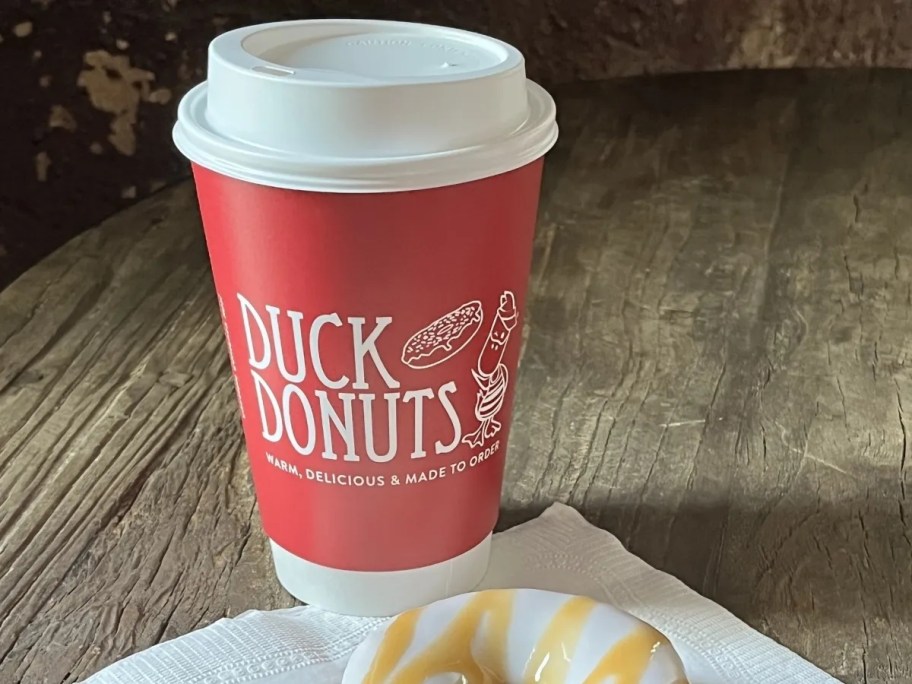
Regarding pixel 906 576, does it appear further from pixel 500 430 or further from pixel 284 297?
pixel 284 297

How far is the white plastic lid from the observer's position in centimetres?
46

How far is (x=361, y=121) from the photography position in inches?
18.3

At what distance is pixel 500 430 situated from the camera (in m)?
0.58

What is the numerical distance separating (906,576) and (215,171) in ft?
1.54

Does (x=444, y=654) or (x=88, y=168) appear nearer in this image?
(x=444, y=654)

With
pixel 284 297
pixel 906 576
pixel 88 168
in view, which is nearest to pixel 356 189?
pixel 284 297

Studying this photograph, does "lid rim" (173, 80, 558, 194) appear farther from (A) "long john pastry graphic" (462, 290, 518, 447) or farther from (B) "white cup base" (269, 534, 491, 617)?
(B) "white cup base" (269, 534, 491, 617)

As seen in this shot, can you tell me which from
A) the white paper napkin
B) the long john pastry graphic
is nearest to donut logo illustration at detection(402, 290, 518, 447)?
the long john pastry graphic

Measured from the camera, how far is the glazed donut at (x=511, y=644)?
50 cm

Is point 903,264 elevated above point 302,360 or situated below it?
below

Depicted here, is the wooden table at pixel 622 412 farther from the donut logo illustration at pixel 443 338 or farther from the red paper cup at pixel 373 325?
the donut logo illustration at pixel 443 338

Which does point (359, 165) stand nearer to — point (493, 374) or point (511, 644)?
point (493, 374)

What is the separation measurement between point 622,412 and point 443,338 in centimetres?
31

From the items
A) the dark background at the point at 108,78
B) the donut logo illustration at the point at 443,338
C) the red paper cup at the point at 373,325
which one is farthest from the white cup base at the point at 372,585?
the dark background at the point at 108,78
